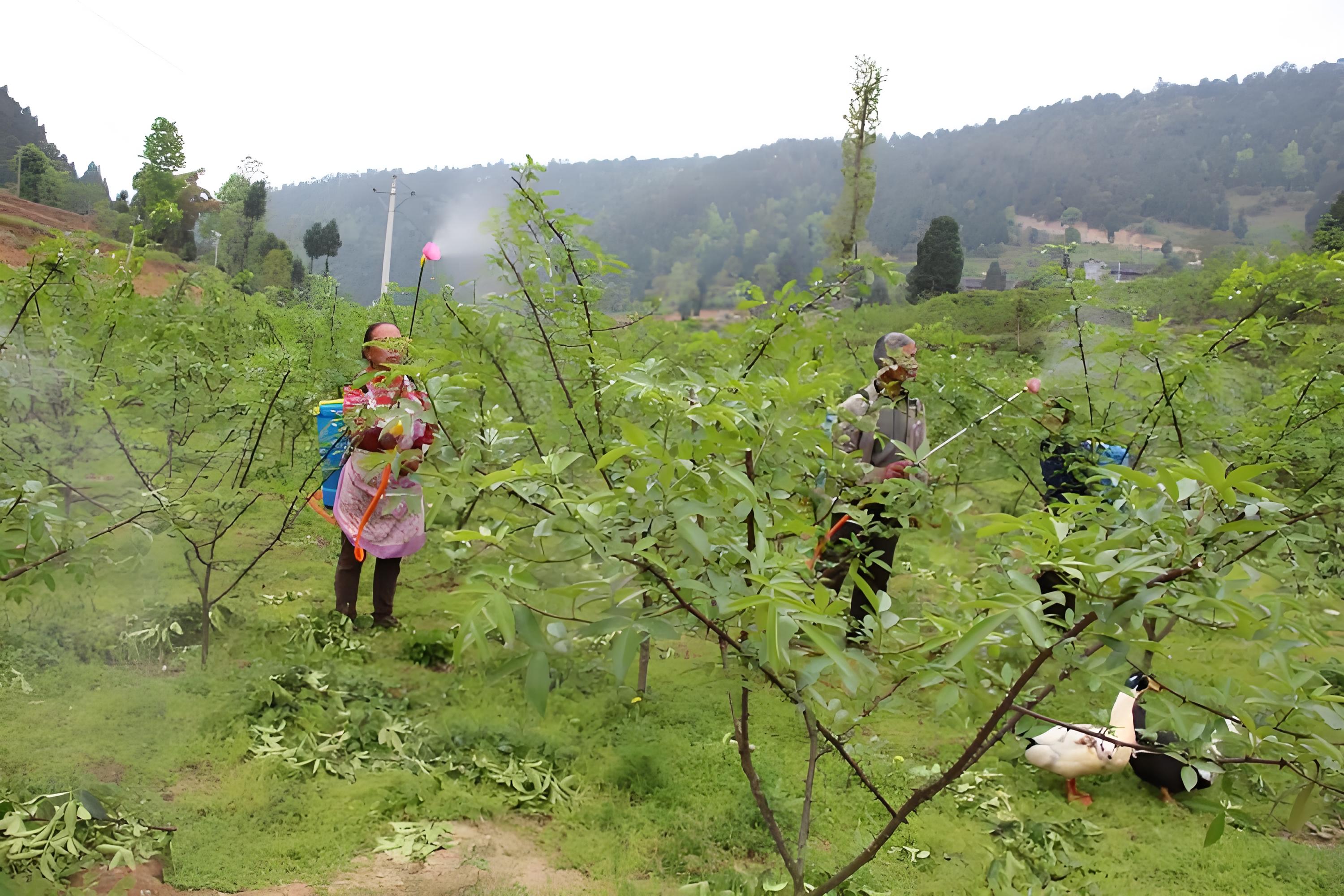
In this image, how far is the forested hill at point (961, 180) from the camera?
5.93 m

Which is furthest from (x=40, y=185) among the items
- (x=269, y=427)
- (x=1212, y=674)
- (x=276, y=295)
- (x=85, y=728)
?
(x=1212, y=674)

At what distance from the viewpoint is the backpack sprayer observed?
6.56 feet

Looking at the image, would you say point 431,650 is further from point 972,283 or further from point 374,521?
point 972,283

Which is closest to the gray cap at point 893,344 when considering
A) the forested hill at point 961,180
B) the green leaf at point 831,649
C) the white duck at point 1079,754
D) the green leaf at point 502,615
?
the forested hill at point 961,180

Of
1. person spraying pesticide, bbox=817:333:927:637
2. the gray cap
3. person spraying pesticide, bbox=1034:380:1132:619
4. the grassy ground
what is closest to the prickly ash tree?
the grassy ground

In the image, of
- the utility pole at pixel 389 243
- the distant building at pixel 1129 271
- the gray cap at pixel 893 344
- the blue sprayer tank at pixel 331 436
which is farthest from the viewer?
the utility pole at pixel 389 243

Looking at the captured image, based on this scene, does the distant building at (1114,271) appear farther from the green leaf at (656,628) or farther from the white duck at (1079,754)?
the green leaf at (656,628)

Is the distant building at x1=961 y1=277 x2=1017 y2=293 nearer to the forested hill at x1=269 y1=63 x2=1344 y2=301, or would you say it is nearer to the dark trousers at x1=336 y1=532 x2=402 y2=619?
the forested hill at x1=269 y1=63 x2=1344 y2=301

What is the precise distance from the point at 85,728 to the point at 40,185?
158 centimetres

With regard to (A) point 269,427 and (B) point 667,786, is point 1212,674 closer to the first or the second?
(B) point 667,786

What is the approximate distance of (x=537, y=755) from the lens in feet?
9.40

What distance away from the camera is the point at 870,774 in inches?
117

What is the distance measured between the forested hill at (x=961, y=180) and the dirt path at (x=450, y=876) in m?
3.84

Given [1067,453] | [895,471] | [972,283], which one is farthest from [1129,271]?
[895,471]
